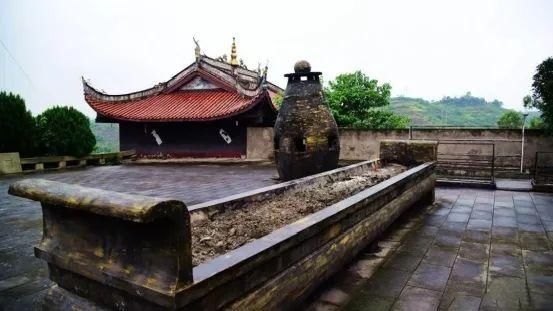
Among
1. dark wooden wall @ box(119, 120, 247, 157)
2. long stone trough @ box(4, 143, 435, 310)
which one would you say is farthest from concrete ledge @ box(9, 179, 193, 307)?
dark wooden wall @ box(119, 120, 247, 157)

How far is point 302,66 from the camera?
8.23 m

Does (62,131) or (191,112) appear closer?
(62,131)

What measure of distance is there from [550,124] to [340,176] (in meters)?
7.04

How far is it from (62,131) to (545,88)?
51.6 feet

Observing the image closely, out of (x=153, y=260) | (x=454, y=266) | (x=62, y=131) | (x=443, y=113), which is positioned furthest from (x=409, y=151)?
(x=443, y=113)

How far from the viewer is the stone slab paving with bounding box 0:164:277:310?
3.35m

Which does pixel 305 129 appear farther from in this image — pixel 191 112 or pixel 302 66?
pixel 191 112

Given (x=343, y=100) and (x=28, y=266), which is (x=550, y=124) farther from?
(x=28, y=266)

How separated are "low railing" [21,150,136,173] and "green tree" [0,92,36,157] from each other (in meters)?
0.67

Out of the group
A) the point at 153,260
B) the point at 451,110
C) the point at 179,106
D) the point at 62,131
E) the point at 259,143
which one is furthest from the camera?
the point at 451,110

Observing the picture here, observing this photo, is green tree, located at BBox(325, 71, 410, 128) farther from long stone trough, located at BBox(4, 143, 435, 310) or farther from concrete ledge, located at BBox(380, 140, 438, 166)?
long stone trough, located at BBox(4, 143, 435, 310)

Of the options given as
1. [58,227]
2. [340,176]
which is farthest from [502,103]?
[58,227]

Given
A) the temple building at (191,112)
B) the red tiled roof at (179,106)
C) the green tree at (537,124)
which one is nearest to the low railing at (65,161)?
the temple building at (191,112)

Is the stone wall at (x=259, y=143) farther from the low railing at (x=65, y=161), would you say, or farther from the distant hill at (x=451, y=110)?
the distant hill at (x=451, y=110)
